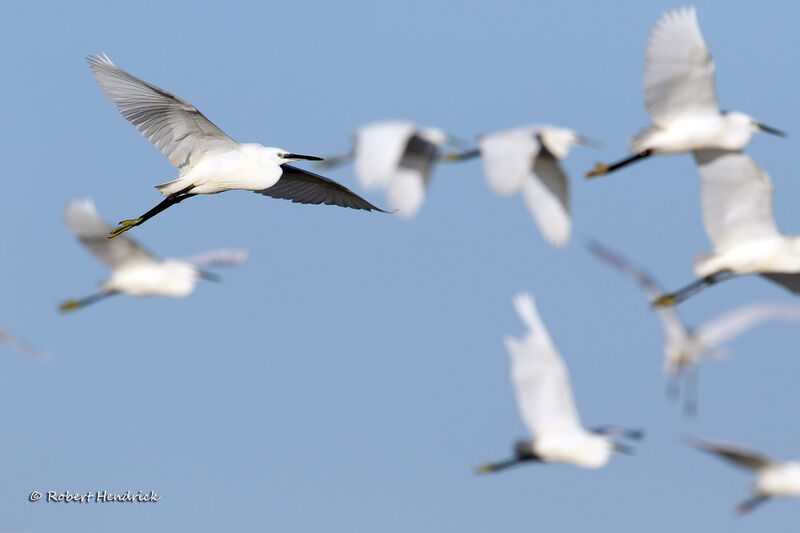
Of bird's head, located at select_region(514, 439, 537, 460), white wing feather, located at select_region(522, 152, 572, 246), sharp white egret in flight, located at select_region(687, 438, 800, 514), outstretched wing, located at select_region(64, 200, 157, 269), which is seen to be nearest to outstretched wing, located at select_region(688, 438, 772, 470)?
sharp white egret in flight, located at select_region(687, 438, 800, 514)

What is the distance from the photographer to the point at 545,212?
18.9 metres

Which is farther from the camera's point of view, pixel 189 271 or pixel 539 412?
pixel 189 271

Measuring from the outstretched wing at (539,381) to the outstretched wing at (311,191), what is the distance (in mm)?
2283

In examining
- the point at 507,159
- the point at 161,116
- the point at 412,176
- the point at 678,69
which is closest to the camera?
the point at 161,116

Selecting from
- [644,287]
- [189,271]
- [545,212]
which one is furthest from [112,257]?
[644,287]

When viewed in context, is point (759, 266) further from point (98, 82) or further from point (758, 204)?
point (98, 82)

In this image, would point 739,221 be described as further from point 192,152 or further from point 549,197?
point 192,152

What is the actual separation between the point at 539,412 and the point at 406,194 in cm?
523

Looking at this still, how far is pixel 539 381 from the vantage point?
15.5m

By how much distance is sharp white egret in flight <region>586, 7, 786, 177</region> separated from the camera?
15.8 meters

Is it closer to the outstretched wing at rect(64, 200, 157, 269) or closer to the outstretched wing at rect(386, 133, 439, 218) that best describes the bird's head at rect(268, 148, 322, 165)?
the outstretched wing at rect(386, 133, 439, 218)

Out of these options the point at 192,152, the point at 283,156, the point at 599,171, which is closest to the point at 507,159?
the point at 599,171

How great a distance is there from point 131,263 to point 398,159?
16.3 ft

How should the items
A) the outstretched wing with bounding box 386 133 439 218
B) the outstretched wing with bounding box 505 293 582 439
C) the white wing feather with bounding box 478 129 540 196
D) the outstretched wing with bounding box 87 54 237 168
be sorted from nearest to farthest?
the outstretched wing with bounding box 87 54 237 168
the outstretched wing with bounding box 505 293 582 439
the white wing feather with bounding box 478 129 540 196
the outstretched wing with bounding box 386 133 439 218
